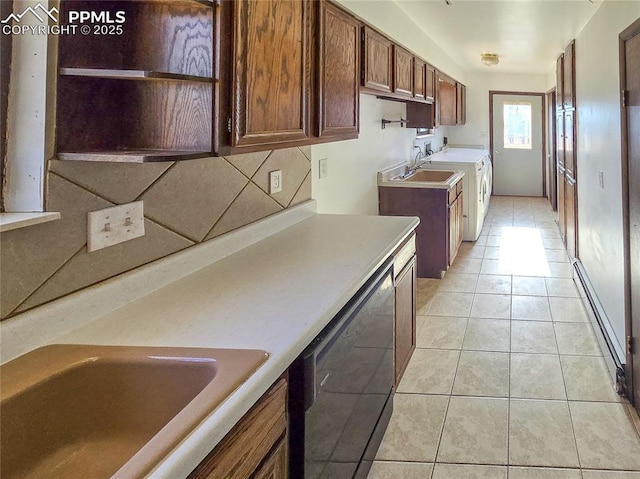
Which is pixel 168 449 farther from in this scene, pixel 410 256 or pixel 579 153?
pixel 579 153

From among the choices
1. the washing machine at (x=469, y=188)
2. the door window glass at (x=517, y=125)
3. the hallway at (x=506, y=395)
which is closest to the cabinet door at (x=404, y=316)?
the hallway at (x=506, y=395)

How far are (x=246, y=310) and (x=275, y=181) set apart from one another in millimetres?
1051

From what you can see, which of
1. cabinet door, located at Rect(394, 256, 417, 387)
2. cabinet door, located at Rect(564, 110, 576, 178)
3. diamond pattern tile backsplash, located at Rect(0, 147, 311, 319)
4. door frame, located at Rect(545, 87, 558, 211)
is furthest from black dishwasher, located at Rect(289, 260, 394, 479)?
door frame, located at Rect(545, 87, 558, 211)

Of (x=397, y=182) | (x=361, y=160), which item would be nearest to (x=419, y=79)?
(x=397, y=182)

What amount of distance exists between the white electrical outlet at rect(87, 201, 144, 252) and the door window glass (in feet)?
28.9

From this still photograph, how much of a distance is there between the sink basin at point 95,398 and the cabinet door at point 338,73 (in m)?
1.26

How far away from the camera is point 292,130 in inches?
70.8

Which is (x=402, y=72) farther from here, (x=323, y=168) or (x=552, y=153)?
(x=552, y=153)

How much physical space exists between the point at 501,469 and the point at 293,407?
1.27m

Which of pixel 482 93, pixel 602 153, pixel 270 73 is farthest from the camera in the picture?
pixel 482 93

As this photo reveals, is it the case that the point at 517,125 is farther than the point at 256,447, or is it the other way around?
the point at 517,125

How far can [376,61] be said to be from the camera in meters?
2.91

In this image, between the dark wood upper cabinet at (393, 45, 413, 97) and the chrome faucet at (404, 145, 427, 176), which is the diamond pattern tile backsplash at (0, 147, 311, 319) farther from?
the chrome faucet at (404, 145, 427, 176)

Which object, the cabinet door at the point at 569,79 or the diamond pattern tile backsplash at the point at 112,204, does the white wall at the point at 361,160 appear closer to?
the diamond pattern tile backsplash at the point at 112,204
